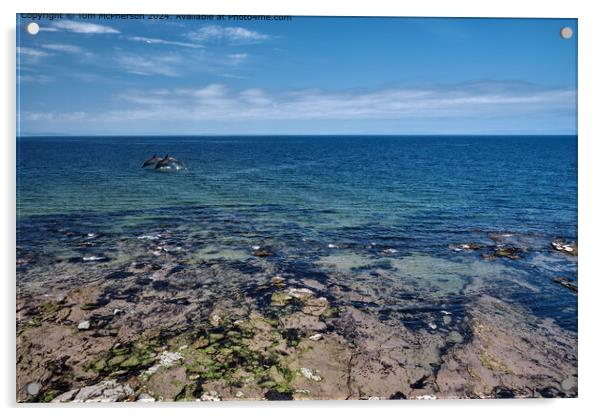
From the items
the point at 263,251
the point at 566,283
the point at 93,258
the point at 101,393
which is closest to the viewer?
the point at 101,393

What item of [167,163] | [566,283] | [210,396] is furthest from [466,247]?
[167,163]

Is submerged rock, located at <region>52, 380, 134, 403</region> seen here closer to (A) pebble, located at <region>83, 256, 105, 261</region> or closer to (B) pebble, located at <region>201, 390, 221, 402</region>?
(B) pebble, located at <region>201, 390, 221, 402</region>

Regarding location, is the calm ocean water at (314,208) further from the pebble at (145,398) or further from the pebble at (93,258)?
the pebble at (145,398)

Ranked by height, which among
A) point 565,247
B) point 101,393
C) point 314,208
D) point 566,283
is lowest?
point 101,393

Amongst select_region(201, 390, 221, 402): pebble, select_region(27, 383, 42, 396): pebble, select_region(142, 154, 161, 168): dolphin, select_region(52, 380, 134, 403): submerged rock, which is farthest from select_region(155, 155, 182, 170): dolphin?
select_region(201, 390, 221, 402): pebble

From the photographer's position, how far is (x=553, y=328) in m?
6.28

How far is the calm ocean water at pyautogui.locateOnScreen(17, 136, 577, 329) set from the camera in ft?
22.9

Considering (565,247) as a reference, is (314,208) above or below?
above

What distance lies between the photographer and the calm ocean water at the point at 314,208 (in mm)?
6992

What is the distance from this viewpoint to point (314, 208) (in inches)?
411

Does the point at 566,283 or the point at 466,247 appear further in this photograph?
the point at 466,247

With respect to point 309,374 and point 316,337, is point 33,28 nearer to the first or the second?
point 316,337

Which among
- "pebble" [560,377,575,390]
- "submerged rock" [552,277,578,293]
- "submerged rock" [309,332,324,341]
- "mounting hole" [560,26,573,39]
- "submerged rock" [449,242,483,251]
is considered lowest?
"pebble" [560,377,575,390]
